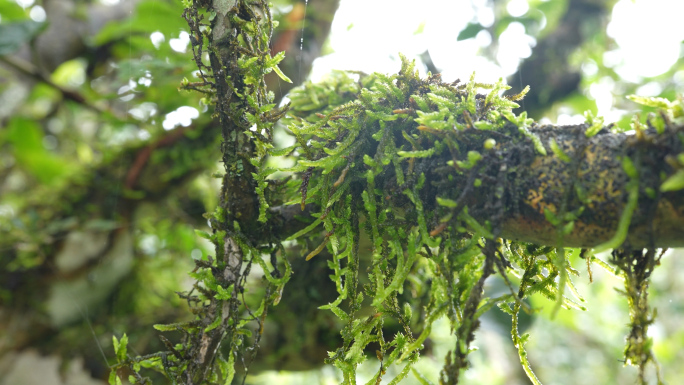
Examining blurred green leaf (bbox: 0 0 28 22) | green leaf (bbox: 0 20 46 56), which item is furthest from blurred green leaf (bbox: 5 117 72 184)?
green leaf (bbox: 0 20 46 56)

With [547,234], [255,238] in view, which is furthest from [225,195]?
[547,234]

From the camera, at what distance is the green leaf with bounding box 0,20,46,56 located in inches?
52.0

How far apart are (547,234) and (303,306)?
790 millimetres

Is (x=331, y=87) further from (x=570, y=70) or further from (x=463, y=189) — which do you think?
(x=570, y=70)

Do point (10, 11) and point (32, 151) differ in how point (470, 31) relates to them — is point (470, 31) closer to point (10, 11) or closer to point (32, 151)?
point (10, 11)

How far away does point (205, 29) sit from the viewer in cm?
57

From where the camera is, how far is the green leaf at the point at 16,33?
132 cm

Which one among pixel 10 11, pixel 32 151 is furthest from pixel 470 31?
pixel 32 151

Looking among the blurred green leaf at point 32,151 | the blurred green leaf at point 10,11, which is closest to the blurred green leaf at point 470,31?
the blurred green leaf at point 10,11

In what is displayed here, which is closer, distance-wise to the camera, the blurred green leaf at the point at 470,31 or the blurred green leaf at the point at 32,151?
the blurred green leaf at the point at 470,31

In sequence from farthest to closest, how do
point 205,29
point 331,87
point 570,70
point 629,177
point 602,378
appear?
point 602,378
point 570,70
point 331,87
point 205,29
point 629,177

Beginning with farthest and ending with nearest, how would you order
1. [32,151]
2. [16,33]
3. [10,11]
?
[32,151], [10,11], [16,33]

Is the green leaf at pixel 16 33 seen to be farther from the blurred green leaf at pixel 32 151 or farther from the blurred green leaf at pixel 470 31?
the blurred green leaf at pixel 470 31

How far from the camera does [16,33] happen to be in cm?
137
